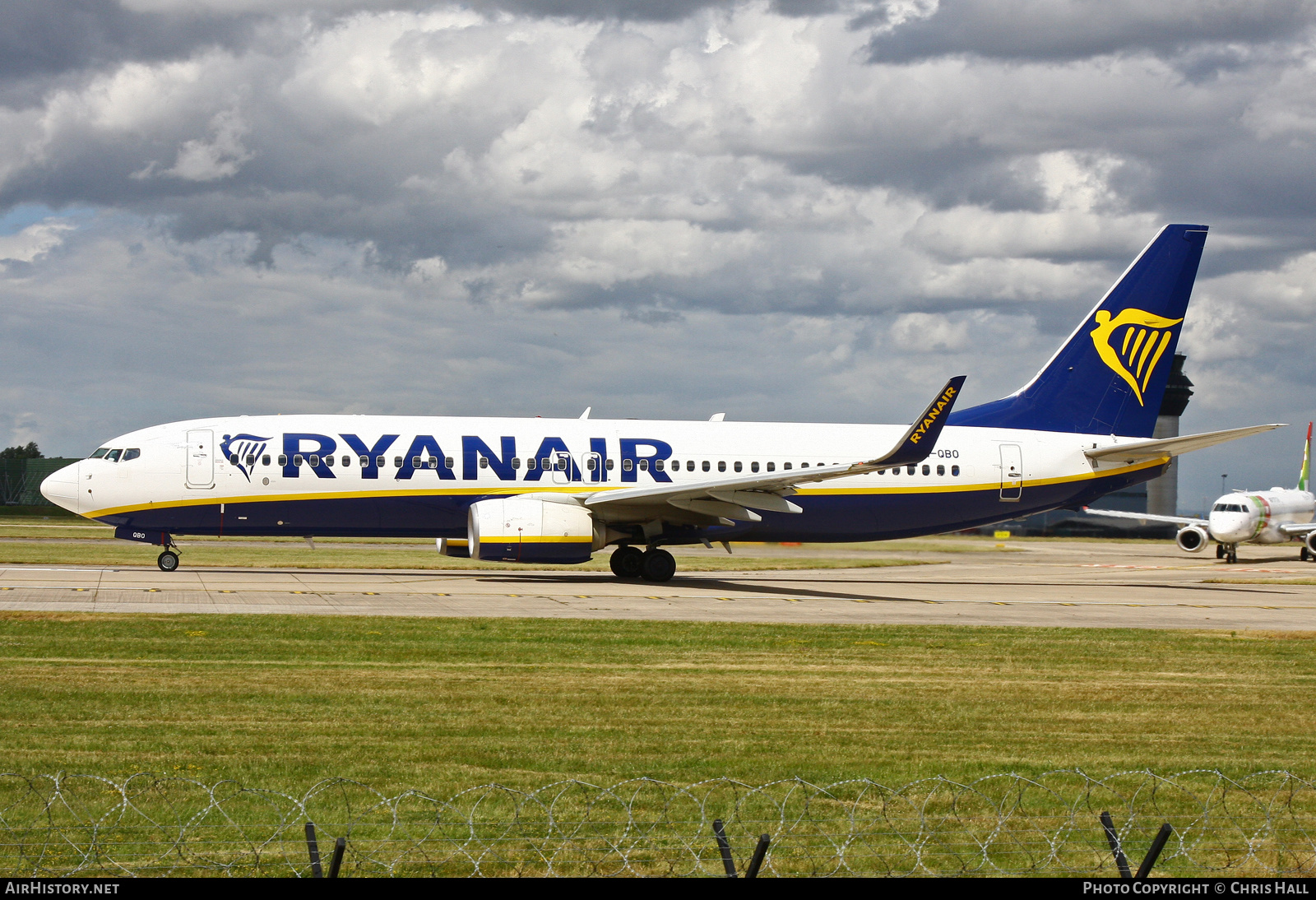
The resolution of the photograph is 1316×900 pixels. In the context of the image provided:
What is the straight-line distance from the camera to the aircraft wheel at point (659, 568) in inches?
1224

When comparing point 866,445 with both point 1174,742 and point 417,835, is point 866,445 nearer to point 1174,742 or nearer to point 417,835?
point 1174,742

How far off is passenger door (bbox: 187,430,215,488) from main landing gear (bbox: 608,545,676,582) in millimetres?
10304

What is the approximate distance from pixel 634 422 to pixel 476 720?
2055 cm

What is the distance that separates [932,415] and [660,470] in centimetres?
758

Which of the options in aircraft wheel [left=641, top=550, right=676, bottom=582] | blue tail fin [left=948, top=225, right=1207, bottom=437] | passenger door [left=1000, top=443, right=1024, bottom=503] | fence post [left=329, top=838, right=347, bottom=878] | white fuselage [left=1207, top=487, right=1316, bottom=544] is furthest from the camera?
white fuselage [left=1207, top=487, right=1316, bottom=544]

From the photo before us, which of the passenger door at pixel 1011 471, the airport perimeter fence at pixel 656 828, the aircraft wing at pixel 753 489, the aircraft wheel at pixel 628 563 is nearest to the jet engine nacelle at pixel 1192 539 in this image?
the passenger door at pixel 1011 471

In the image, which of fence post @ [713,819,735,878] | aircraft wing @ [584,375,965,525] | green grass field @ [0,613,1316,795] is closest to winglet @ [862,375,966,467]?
aircraft wing @ [584,375,965,525]

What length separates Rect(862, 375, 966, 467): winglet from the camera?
87.4 feet

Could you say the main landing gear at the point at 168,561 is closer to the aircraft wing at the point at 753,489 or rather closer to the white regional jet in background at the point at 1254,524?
the aircraft wing at the point at 753,489

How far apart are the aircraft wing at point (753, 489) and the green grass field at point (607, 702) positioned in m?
7.83

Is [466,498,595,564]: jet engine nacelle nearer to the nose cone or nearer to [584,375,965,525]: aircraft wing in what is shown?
[584,375,965,525]: aircraft wing

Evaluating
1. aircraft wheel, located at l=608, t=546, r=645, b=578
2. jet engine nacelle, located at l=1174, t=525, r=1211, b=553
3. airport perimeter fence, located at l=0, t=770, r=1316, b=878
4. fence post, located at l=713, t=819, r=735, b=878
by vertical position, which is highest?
fence post, located at l=713, t=819, r=735, b=878

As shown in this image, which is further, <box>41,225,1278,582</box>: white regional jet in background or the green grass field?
<box>41,225,1278,582</box>: white regional jet in background

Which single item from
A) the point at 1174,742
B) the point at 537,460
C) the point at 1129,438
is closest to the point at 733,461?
the point at 537,460
